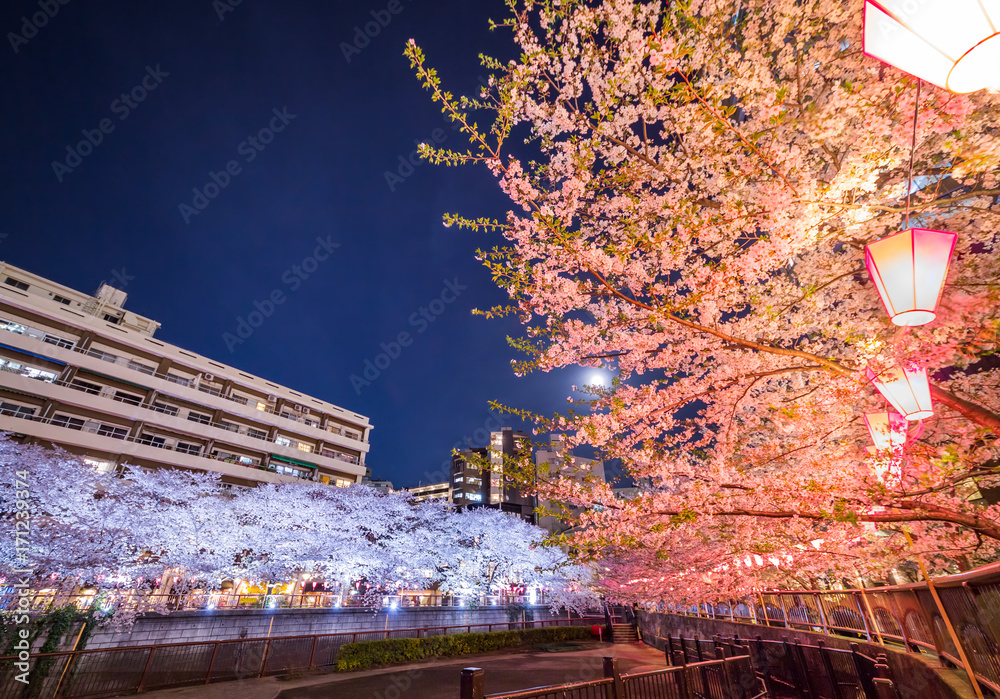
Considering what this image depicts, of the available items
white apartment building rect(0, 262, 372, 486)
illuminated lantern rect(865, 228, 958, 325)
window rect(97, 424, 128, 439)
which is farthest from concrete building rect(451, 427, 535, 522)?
illuminated lantern rect(865, 228, 958, 325)

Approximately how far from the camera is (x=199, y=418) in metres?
33.3

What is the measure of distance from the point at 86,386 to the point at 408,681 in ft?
98.0

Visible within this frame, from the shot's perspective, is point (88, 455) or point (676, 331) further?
point (88, 455)

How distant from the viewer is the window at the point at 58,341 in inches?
1041

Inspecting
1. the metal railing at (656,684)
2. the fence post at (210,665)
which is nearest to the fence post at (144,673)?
the fence post at (210,665)

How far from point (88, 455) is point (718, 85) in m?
37.0

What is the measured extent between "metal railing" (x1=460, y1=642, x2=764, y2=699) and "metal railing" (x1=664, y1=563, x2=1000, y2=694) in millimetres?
2264

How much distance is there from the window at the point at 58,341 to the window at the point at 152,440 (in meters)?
7.41

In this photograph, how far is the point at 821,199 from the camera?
4.34m

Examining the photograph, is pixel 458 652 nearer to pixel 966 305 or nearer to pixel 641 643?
pixel 641 643

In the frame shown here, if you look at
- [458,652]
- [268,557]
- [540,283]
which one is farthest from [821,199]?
[268,557]

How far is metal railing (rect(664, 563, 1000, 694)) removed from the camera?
3.87 m

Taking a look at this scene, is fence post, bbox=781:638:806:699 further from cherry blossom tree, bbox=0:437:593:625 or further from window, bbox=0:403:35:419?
window, bbox=0:403:35:419

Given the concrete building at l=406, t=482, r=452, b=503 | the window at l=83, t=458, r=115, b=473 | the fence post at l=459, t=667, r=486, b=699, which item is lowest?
the fence post at l=459, t=667, r=486, b=699
